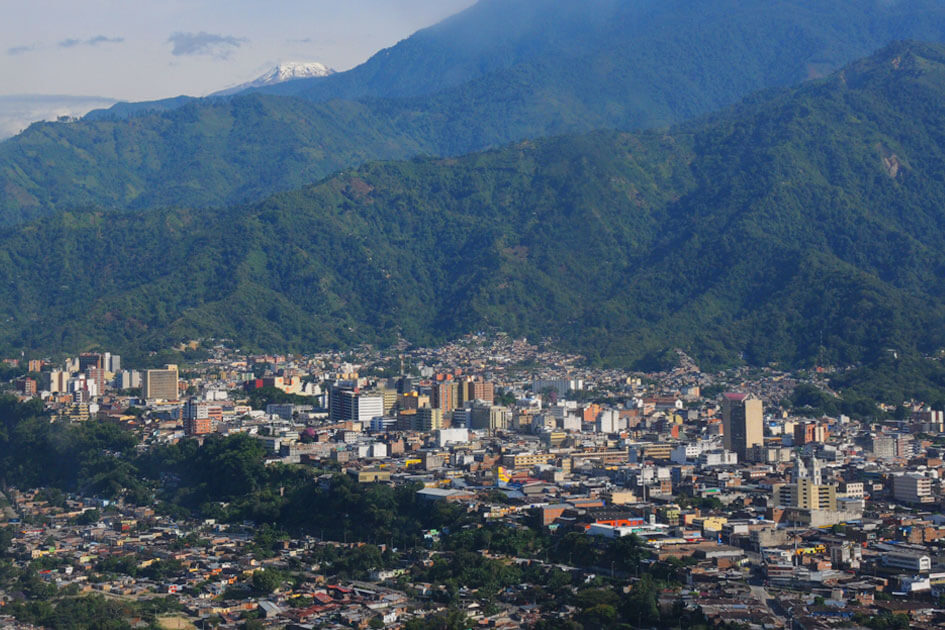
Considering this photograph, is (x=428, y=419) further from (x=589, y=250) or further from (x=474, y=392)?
(x=589, y=250)

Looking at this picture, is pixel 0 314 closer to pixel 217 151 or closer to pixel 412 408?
pixel 412 408

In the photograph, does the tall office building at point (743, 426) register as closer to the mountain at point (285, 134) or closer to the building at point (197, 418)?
the building at point (197, 418)

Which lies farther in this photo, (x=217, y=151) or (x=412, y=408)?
(x=217, y=151)

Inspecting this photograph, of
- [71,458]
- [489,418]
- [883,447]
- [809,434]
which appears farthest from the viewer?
[489,418]

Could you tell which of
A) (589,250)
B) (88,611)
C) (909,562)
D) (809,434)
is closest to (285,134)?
(589,250)

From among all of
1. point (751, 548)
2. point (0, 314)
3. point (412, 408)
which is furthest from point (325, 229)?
point (751, 548)
